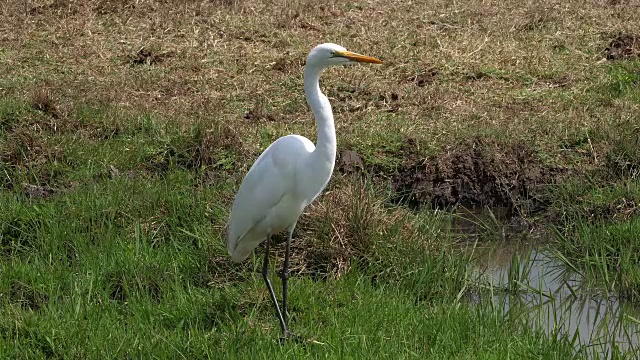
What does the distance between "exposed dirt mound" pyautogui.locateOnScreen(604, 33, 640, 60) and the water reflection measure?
2.98 m

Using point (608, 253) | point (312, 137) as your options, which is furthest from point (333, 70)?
point (608, 253)

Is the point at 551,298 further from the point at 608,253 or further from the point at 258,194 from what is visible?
the point at 258,194

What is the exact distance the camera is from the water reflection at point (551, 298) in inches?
190

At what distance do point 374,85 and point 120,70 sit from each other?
2089 mm

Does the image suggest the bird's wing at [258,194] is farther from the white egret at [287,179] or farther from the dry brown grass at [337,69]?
the dry brown grass at [337,69]

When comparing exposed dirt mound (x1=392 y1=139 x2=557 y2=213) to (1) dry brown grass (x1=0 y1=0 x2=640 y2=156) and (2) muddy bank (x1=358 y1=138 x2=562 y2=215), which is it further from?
(1) dry brown grass (x1=0 y1=0 x2=640 y2=156)

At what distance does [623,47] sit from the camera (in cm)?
851

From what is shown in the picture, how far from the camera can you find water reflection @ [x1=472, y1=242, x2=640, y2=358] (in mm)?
4836

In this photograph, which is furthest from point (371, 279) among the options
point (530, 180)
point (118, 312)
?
point (530, 180)

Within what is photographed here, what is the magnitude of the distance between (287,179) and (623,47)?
4.67 metres

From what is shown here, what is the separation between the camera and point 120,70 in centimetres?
848

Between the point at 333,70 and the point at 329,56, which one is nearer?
the point at 329,56

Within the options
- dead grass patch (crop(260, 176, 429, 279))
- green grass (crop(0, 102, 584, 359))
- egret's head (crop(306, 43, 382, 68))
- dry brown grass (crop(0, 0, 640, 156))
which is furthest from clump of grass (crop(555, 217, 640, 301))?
egret's head (crop(306, 43, 382, 68))

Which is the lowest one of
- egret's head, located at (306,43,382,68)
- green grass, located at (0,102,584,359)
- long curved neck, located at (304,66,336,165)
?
green grass, located at (0,102,584,359)
